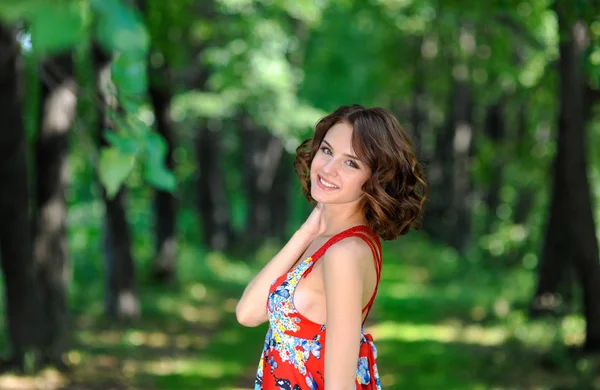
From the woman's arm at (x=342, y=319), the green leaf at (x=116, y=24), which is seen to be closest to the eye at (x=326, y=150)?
the woman's arm at (x=342, y=319)

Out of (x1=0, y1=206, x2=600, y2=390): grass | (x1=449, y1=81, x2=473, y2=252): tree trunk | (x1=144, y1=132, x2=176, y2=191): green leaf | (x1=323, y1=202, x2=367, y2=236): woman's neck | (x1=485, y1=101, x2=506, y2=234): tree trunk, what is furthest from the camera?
(x1=449, y1=81, x2=473, y2=252): tree trunk

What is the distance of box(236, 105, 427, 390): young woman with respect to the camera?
3.07 meters

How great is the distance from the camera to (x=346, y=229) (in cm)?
324

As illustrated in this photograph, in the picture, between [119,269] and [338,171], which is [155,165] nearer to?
[338,171]

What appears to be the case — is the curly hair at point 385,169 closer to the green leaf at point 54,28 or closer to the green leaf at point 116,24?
the green leaf at point 116,24

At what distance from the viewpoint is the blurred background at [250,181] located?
877cm

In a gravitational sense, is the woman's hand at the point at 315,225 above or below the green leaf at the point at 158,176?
below

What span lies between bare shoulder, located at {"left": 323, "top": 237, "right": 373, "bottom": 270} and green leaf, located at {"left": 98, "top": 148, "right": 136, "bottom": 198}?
746 millimetres

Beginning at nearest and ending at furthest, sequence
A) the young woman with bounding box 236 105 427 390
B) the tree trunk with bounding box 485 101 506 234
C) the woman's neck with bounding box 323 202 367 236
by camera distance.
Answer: the young woman with bounding box 236 105 427 390 → the woman's neck with bounding box 323 202 367 236 → the tree trunk with bounding box 485 101 506 234

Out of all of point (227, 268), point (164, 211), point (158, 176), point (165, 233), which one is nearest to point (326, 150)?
point (158, 176)

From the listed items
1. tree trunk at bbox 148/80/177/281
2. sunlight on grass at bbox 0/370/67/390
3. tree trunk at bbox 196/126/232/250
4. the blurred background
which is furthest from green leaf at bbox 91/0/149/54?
tree trunk at bbox 196/126/232/250

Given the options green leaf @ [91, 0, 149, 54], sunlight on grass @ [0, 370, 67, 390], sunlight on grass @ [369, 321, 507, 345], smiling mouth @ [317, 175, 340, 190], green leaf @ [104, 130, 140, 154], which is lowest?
sunlight on grass @ [369, 321, 507, 345]

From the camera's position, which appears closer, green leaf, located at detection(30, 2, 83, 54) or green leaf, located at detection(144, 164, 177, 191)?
green leaf, located at detection(30, 2, 83, 54)

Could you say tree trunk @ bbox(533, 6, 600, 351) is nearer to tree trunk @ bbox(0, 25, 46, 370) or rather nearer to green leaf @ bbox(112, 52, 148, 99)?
tree trunk @ bbox(0, 25, 46, 370)
